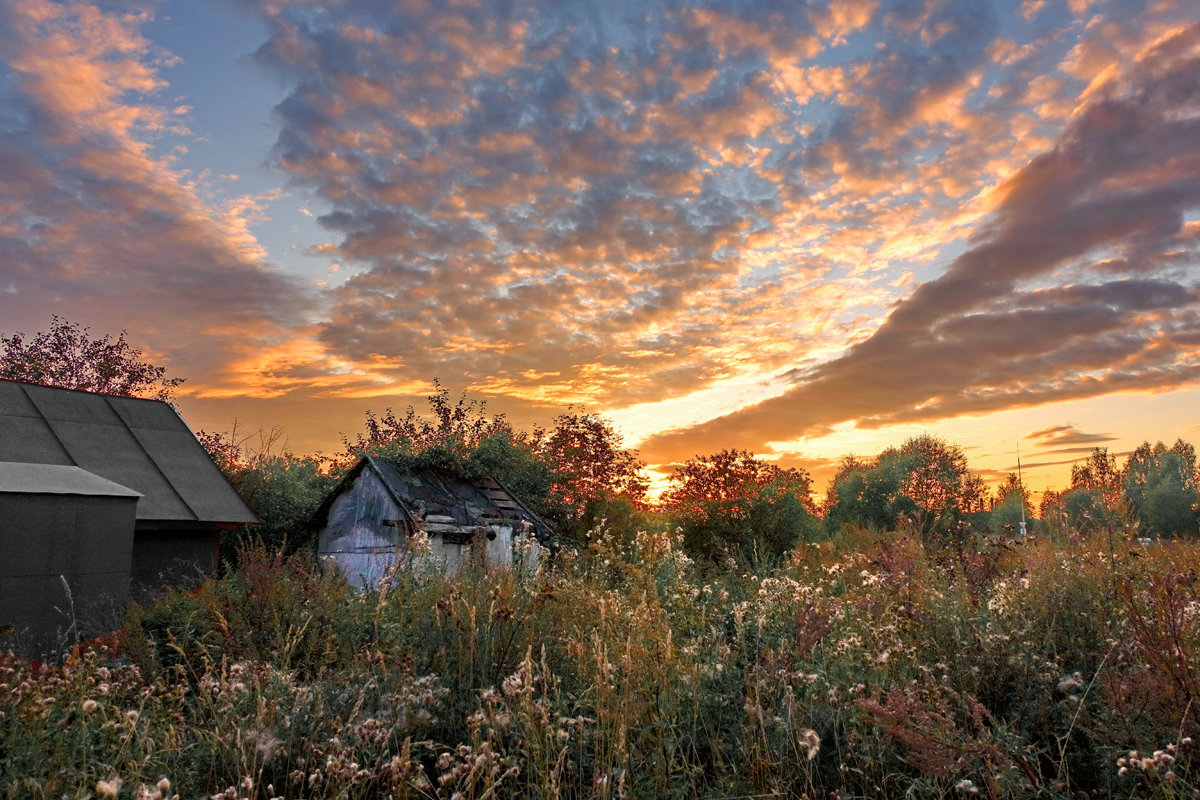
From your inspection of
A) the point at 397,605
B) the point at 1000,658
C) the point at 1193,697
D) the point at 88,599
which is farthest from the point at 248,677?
the point at 88,599

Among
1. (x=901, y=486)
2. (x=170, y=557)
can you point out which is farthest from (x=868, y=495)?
(x=170, y=557)

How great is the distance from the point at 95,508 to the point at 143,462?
3.71 m

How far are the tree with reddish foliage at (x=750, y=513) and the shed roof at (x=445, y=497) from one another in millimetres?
6103

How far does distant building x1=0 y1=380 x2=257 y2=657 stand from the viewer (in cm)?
1004

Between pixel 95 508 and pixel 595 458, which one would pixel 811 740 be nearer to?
pixel 95 508

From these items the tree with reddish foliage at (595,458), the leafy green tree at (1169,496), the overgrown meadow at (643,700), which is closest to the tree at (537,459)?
the tree with reddish foliage at (595,458)

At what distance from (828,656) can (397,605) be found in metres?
3.63

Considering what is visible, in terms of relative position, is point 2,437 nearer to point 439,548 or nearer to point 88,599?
point 88,599

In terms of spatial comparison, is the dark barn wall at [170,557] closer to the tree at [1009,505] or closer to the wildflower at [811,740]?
the wildflower at [811,740]

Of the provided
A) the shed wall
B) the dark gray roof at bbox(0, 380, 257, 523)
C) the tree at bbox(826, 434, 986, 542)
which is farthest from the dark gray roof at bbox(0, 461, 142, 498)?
the tree at bbox(826, 434, 986, 542)

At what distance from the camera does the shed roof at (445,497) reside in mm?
16562

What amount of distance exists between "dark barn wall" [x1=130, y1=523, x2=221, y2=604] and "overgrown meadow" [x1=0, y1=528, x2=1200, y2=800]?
7037 mm

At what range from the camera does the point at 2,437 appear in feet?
41.8

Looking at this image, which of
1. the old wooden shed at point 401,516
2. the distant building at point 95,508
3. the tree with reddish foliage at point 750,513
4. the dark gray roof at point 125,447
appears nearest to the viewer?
the distant building at point 95,508
